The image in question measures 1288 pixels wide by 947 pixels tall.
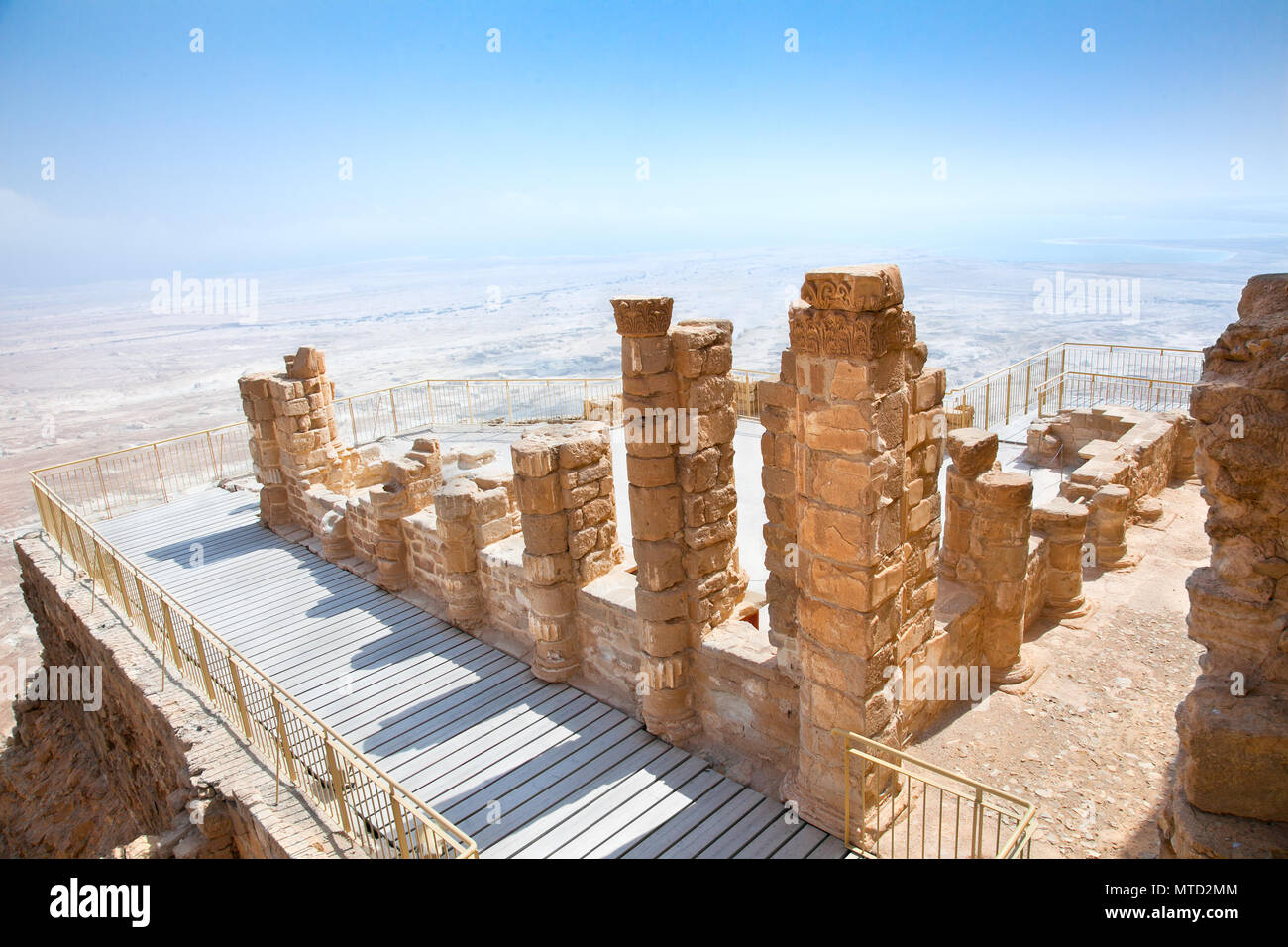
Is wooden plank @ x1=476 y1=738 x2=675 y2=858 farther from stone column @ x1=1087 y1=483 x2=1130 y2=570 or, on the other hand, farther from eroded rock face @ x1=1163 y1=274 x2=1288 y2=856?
stone column @ x1=1087 y1=483 x2=1130 y2=570

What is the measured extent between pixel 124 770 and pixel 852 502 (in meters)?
11.8

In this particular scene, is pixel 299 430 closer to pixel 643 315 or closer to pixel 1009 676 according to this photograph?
pixel 643 315

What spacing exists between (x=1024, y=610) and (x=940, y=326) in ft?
155

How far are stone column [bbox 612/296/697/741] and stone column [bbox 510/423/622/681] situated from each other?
3.39 feet

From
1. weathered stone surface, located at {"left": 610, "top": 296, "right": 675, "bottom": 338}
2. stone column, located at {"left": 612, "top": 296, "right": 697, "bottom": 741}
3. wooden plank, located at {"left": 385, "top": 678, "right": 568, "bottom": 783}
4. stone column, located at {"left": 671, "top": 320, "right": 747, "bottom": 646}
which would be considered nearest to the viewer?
weathered stone surface, located at {"left": 610, "top": 296, "right": 675, "bottom": 338}

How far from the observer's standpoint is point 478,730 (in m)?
8.78

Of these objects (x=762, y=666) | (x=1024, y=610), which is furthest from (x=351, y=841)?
(x=1024, y=610)

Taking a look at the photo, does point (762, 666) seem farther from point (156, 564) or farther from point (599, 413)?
point (599, 413)

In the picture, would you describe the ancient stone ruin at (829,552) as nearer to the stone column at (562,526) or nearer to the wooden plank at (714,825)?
the stone column at (562,526)

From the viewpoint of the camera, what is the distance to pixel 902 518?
637cm

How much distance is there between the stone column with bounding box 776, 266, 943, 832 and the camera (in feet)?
18.1

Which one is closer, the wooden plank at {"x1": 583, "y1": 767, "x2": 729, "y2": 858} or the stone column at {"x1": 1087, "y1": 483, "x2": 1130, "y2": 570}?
the wooden plank at {"x1": 583, "y1": 767, "x2": 729, "y2": 858}

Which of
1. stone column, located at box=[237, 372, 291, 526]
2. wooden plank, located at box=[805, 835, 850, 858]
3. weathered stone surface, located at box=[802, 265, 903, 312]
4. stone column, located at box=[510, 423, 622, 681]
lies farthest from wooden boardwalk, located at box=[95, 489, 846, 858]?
weathered stone surface, located at box=[802, 265, 903, 312]

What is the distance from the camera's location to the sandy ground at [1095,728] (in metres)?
6.79
